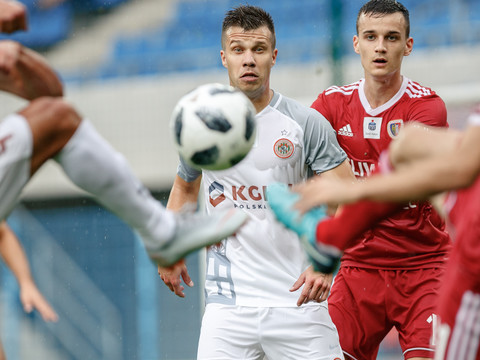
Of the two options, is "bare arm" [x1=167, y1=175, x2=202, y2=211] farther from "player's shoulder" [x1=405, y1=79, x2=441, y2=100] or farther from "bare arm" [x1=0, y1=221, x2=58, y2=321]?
"player's shoulder" [x1=405, y1=79, x2=441, y2=100]

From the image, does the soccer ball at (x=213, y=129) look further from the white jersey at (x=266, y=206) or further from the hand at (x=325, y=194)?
the white jersey at (x=266, y=206)

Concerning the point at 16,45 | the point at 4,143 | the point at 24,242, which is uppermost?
the point at 16,45

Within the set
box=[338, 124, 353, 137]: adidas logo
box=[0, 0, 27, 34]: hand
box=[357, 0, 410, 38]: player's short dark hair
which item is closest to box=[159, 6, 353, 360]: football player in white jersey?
box=[338, 124, 353, 137]: adidas logo

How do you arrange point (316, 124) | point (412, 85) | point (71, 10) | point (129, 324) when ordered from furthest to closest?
point (71, 10)
point (129, 324)
point (412, 85)
point (316, 124)

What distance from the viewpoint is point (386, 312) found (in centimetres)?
491

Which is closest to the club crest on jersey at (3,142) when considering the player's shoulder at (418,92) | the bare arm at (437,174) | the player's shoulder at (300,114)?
the bare arm at (437,174)

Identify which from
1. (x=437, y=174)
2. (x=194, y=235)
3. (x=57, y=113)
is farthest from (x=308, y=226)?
(x=57, y=113)

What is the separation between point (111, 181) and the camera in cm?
347

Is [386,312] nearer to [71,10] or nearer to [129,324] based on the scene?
[129,324]

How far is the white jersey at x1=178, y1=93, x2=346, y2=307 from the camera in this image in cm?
471

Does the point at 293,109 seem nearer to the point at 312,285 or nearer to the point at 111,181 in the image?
the point at 312,285

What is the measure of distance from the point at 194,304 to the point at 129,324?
1.04 m

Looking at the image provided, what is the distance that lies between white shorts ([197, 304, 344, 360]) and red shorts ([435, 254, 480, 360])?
1569 millimetres

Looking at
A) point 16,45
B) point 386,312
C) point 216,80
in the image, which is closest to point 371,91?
point 386,312
